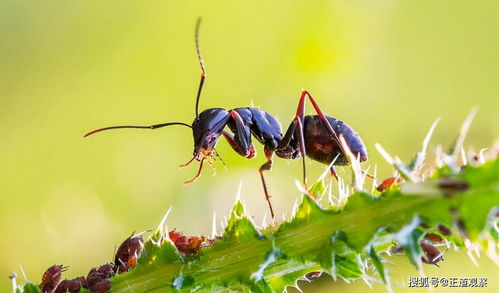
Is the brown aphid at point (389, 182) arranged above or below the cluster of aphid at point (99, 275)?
above

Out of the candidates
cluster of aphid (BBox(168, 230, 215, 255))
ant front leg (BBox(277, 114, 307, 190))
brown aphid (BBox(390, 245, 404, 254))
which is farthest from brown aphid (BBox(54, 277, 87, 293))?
ant front leg (BBox(277, 114, 307, 190))

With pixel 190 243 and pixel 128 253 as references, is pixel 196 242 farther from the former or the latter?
pixel 128 253

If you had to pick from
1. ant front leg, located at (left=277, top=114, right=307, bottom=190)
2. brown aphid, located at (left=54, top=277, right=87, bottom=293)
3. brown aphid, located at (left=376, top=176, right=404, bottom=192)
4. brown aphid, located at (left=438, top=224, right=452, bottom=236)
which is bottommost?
brown aphid, located at (left=438, top=224, right=452, bottom=236)

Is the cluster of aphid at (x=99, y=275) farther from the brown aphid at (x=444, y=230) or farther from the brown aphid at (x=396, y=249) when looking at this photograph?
the brown aphid at (x=444, y=230)

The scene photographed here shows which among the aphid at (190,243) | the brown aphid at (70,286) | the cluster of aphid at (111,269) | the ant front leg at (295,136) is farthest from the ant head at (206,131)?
the brown aphid at (70,286)

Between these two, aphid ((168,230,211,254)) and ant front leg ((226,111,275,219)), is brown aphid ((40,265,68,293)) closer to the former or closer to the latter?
aphid ((168,230,211,254))

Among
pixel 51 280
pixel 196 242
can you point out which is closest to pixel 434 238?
pixel 196 242

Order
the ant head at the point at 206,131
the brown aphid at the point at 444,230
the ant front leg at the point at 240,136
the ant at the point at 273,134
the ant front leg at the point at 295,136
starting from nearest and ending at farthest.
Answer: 1. the brown aphid at the point at 444,230
2. the ant front leg at the point at 295,136
3. the ant at the point at 273,134
4. the ant head at the point at 206,131
5. the ant front leg at the point at 240,136
